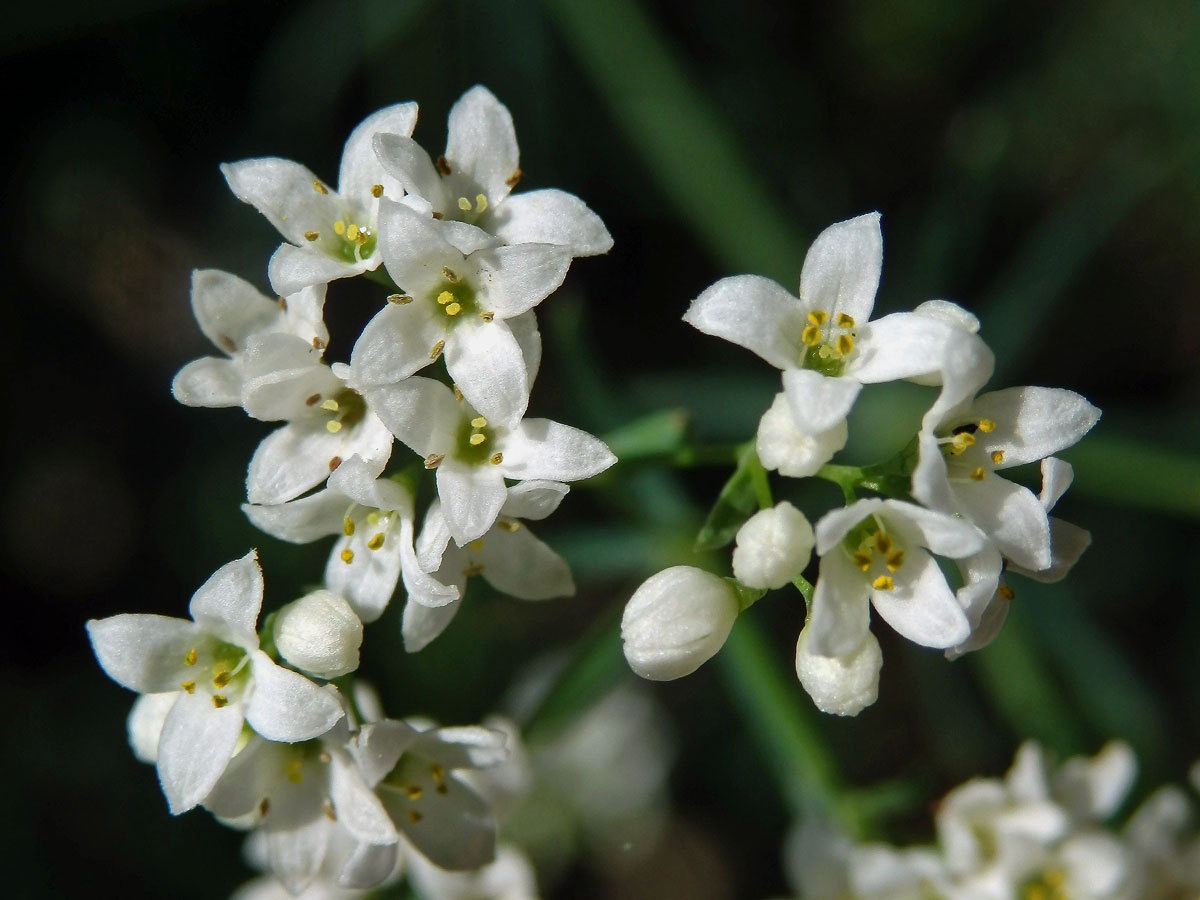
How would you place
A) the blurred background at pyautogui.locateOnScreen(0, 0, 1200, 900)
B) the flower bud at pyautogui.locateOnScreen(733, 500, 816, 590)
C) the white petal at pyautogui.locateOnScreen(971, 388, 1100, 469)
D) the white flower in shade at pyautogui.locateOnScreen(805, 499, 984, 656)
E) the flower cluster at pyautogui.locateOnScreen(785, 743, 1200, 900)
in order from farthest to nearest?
the blurred background at pyautogui.locateOnScreen(0, 0, 1200, 900) → the flower cluster at pyautogui.locateOnScreen(785, 743, 1200, 900) → the white petal at pyautogui.locateOnScreen(971, 388, 1100, 469) → the flower bud at pyautogui.locateOnScreen(733, 500, 816, 590) → the white flower in shade at pyautogui.locateOnScreen(805, 499, 984, 656)

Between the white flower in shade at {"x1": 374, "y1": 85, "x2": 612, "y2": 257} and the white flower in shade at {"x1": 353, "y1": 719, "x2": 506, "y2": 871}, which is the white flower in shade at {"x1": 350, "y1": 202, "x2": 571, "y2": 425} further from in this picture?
the white flower in shade at {"x1": 353, "y1": 719, "x2": 506, "y2": 871}

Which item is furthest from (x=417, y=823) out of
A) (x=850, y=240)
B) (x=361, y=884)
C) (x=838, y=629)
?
(x=850, y=240)

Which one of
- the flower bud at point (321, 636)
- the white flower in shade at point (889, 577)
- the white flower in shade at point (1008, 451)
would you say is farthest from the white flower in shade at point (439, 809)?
the white flower in shade at point (1008, 451)

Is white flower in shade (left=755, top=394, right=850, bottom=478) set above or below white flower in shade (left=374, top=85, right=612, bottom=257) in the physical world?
below

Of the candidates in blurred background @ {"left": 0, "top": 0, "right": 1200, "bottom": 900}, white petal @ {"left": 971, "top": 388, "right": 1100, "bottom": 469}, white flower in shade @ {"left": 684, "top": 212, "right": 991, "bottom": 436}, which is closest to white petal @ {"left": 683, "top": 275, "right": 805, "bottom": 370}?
white flower in shade @ {"left": 684, "top": 212, "right": 991, "bottom": 436}

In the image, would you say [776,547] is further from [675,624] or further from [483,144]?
[483,144]

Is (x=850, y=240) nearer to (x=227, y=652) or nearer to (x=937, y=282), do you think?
(x=227, y=652)
